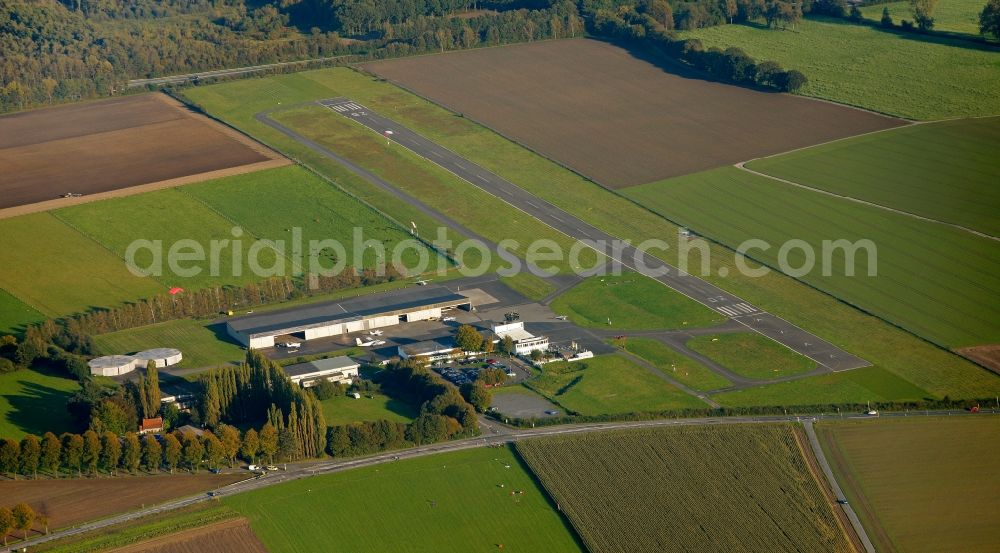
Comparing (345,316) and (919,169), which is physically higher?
(919,169)

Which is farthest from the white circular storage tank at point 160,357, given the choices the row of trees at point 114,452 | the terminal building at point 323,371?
the row of trees at point 114,452

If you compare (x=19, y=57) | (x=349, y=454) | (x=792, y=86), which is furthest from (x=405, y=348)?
(x=19, y=57)

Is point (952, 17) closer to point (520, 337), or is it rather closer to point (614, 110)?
point (614, 110)

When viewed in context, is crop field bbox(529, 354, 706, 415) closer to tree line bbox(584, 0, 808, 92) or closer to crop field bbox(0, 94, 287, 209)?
crop field bbox(0, 94, 287, 209)

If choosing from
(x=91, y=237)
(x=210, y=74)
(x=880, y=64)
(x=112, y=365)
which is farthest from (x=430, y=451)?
(x=880, y=64)

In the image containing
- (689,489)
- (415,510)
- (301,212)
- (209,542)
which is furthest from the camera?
(301,212)
